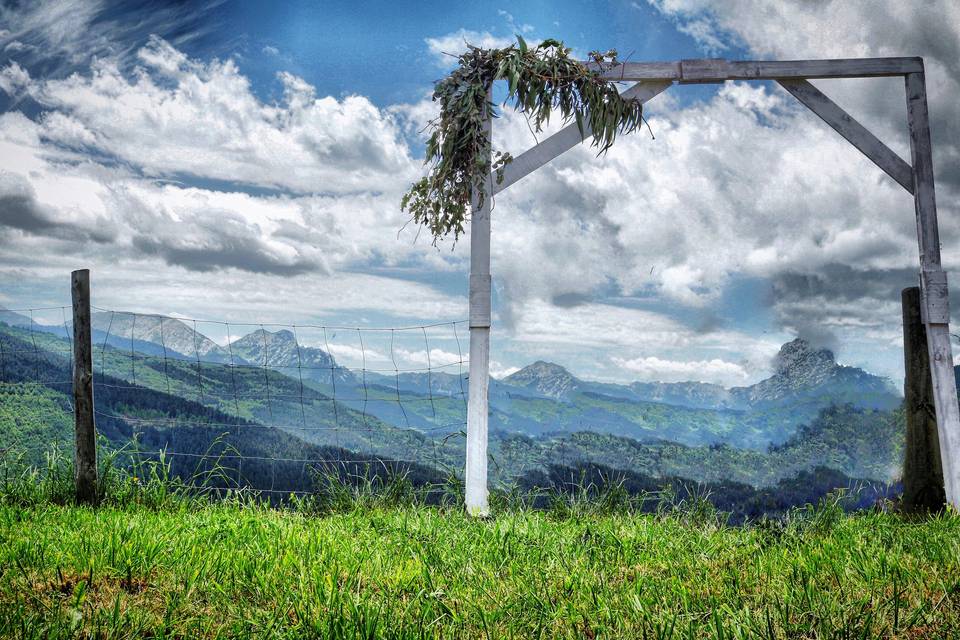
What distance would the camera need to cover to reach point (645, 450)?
329 inches

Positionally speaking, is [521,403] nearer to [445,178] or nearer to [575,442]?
[575,442]

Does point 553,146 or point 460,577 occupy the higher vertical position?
point 553,146

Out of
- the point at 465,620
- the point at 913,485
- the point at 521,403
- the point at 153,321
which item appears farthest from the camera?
the point at 521,403

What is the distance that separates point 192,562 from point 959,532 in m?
4.61

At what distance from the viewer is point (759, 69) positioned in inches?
227

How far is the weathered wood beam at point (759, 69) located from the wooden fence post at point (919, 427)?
1929 millimetres

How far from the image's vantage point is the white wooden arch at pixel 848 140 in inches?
211

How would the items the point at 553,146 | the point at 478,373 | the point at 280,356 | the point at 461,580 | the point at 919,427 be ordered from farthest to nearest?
1. the point at 280,356
2. the point at 919,427
3. the point at 553,146
4. the point at 478,373
5. the point at 461,580

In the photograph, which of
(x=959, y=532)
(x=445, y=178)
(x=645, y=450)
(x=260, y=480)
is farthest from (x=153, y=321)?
(x=959, y=532)

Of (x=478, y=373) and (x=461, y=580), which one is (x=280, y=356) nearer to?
(x=478, y=373)

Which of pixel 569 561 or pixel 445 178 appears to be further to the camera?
pixel 445 178

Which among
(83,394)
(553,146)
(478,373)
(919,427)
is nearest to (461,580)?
(478,373)

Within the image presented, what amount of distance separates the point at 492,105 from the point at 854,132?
305 centimetres

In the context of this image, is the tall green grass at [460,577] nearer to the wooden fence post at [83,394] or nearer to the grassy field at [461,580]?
the grassy field at [461,580]
